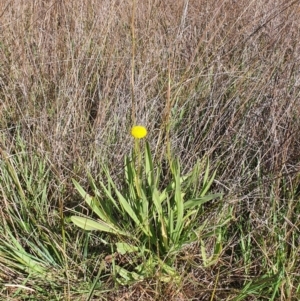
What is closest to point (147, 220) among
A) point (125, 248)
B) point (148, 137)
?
point (125, 248)

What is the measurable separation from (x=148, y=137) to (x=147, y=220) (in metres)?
0.34

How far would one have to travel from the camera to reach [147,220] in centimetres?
95

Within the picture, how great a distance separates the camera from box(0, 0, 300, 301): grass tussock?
98 cm

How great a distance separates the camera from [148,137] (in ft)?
4.06

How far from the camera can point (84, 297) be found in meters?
0.95

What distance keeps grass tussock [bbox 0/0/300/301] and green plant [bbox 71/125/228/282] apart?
3cm

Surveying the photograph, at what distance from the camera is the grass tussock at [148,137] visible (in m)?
0.98

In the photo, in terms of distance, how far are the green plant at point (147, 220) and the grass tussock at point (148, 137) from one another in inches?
1.3

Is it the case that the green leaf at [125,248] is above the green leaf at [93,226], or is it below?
below

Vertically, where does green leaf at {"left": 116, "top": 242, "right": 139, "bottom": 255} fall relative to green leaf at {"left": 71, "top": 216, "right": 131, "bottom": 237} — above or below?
below

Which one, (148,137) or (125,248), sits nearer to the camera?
(125,248)

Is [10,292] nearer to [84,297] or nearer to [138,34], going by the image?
[84,297]

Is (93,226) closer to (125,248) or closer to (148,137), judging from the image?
(125,248)

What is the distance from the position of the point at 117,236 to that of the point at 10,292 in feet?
0.92
